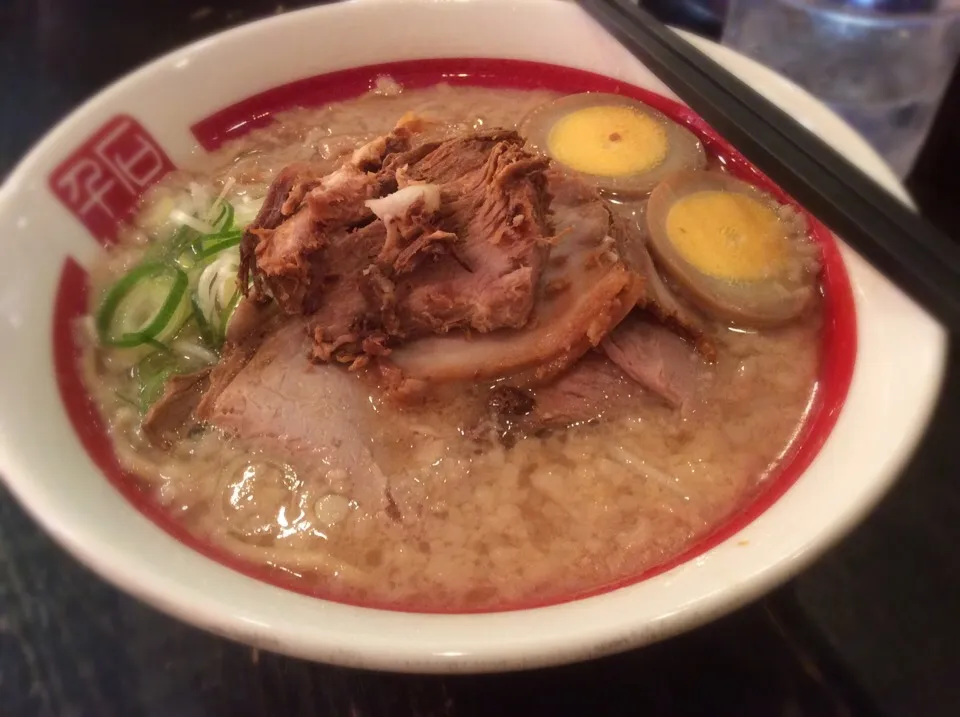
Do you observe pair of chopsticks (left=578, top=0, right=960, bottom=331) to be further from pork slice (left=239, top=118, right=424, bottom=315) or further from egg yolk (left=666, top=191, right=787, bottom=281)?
pork slice (left=239, top=118, right=424, bottom=315)

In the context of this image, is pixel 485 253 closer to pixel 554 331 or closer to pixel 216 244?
pixel 554 331

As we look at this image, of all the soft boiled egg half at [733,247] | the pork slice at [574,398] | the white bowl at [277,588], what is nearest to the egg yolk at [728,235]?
the soft boiled egg half at [733,247]

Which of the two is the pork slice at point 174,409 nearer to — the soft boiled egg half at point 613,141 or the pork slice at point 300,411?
the pork slice at point 300,411

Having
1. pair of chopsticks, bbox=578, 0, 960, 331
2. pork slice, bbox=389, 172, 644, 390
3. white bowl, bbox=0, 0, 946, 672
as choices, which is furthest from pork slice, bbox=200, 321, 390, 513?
pair of chopsticks, bbox=578, 0, 960, 331

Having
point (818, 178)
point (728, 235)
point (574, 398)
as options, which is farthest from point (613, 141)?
point (574, 398)

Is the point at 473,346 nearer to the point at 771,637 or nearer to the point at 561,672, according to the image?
the point at 561,672

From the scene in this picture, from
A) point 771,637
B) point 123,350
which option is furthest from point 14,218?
point 771,637
